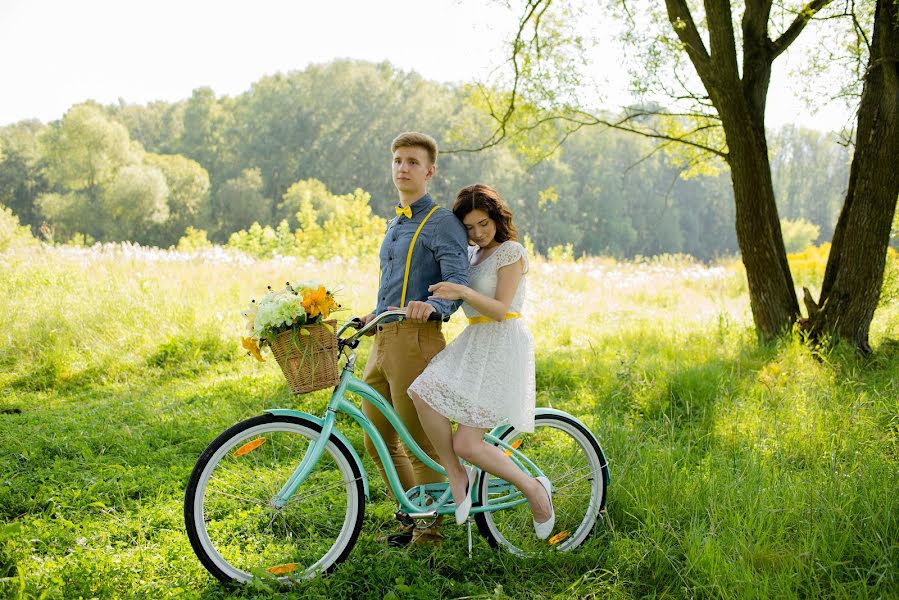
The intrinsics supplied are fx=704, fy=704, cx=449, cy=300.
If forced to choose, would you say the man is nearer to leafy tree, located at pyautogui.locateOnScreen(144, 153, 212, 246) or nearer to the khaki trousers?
the khaki trousers

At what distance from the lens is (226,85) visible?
67812 mm

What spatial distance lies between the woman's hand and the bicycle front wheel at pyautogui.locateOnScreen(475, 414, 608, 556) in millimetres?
859

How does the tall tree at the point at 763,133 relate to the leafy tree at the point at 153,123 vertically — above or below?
below

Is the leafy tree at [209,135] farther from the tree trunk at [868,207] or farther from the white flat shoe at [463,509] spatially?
the white flat shoe at [463,509]

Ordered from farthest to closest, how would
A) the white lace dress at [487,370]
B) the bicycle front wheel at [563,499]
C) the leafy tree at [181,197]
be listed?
the leafy tree at [181,197], the bicycle front wheel at [563,499], the white lace dress at [487,370]

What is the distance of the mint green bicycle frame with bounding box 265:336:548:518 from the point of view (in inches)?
120

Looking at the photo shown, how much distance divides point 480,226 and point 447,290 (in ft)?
Answer: 1.42

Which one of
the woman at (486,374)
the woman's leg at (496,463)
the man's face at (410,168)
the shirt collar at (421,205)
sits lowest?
the woman's leg at (496,463)

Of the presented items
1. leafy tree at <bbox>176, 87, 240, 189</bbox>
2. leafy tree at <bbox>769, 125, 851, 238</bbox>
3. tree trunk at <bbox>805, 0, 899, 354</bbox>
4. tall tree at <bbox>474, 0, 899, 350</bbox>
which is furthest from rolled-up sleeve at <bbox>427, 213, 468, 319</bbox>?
leafy tree at <bbox>769, 125, 851, 238</bbox>

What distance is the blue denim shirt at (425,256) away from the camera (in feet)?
10.5

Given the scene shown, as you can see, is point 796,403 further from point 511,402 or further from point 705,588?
point 511,402

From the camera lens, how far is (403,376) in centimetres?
336

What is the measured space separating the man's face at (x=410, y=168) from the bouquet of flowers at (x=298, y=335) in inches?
27.3

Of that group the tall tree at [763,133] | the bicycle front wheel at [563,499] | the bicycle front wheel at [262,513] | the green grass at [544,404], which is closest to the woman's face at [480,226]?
the bicycle front wheel at [563,499]
